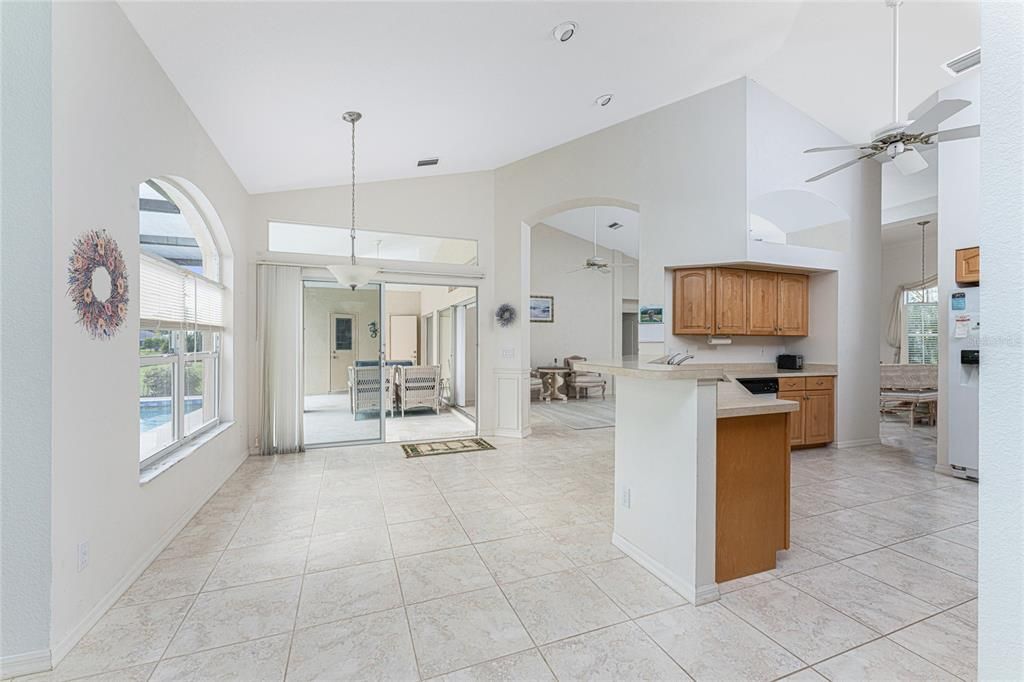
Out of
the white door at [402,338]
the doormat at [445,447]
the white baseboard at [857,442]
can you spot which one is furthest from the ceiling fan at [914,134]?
the white door at [402,338]

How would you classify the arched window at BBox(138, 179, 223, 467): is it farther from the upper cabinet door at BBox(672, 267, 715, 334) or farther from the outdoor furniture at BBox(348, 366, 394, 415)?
the upper cabinet door at BBox(672, 267, 715, 334)

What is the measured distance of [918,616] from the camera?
6.77 feet

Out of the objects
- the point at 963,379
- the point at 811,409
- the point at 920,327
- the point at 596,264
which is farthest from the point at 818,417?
the point at 920,327

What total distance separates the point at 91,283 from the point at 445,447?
12.7 feet

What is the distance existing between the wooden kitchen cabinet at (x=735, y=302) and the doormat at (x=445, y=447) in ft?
8.93

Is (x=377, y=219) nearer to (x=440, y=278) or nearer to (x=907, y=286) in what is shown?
(x=440, y=278)

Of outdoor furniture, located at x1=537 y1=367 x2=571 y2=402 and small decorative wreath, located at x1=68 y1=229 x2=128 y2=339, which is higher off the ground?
small decorative wreath, located at x1=68 y1=229 x2=128 y2=339

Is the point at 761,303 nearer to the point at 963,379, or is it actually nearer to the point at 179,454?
the point at 963,379

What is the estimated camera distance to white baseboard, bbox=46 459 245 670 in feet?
5.88

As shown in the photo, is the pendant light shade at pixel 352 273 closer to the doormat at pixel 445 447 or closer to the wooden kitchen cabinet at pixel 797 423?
the doormat at pixel 445 447

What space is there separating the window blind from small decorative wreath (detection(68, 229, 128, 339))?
29 cm

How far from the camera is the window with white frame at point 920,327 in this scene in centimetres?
869

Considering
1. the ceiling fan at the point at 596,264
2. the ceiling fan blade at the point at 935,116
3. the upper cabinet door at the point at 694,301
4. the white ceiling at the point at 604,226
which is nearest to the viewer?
the ceiling fan blade at the point at 935,116

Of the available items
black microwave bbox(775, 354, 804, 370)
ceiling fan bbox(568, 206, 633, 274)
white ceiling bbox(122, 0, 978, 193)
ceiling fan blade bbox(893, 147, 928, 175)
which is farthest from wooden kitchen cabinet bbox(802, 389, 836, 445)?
ceiling fan bbox(568, 206, 633, 274)
